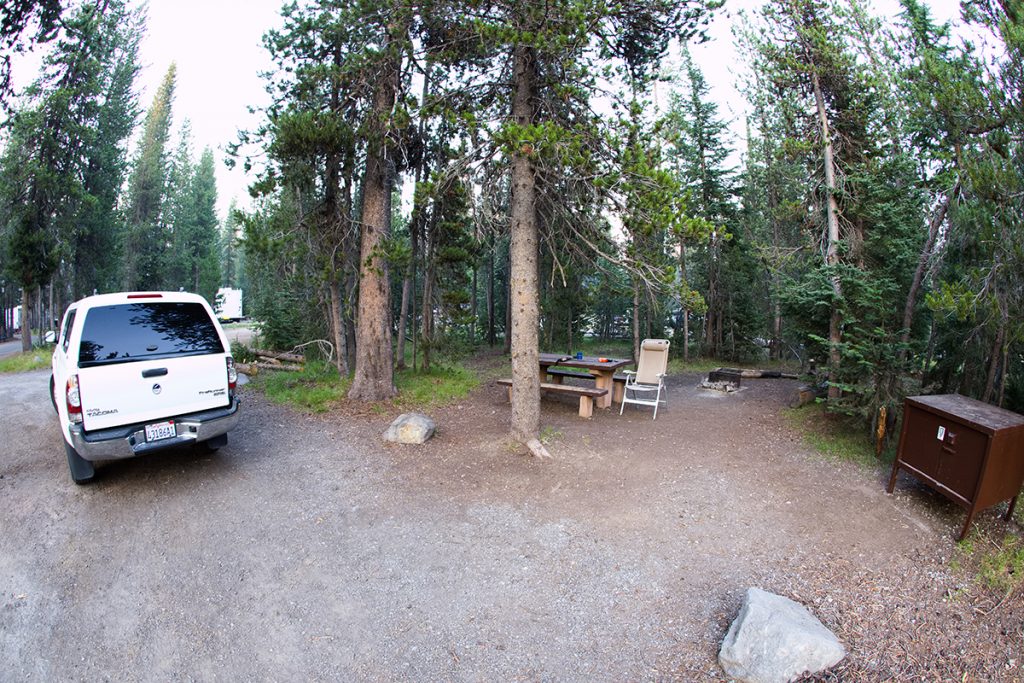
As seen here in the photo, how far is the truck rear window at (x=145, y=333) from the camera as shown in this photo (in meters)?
4.45

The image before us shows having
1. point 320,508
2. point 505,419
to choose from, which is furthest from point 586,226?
point 320,508

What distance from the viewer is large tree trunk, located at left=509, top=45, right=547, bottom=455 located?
621 cm

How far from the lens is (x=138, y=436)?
174 inches

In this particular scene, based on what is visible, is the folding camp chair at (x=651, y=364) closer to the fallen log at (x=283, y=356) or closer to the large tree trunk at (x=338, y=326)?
the large tree trunk at (x=338, y=326)

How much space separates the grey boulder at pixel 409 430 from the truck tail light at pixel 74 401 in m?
3.25

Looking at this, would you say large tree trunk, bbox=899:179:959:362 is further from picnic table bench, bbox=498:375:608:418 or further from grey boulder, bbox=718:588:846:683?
grey boulder, bbox=718:588:846:683

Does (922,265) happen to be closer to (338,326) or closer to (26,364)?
(338,326)

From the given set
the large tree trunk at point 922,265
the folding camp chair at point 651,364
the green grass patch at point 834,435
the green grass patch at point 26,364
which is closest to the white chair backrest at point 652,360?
the folding camp chair at point 651,364

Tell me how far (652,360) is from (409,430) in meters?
4.84

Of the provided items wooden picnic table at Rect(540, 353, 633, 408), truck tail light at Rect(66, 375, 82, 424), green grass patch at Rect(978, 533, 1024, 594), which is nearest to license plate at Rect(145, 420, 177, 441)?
truck tail light at Rect(66, 375, 82, 424)

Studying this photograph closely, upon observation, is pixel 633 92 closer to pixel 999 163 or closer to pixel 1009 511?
pixel 999 163

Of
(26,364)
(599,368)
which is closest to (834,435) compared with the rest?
(599,368)

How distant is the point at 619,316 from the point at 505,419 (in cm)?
1880

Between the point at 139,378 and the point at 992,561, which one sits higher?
the point at 139,378
